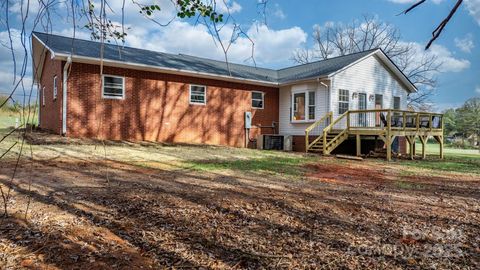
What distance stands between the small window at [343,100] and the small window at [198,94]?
6189 mm

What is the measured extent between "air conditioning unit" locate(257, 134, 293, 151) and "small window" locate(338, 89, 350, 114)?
2.71 meters

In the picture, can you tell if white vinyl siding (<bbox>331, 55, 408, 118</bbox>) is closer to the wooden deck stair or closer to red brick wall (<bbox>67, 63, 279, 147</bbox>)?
the wooden deck stair

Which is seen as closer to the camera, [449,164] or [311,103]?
[449,164]

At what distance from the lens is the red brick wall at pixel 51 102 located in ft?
43.3

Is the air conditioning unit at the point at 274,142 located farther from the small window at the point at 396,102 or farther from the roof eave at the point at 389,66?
the small window at the point at 396,102

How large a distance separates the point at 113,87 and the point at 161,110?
213 cm

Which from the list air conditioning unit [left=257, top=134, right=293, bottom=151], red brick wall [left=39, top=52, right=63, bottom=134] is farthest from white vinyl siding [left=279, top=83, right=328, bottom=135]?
red brick wall [left=39, top=52, right=63, bottom=134]

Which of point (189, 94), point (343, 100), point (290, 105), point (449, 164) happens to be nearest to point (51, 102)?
point (189, 94)

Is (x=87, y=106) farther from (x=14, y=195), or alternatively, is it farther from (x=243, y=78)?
(x=14, y=195)

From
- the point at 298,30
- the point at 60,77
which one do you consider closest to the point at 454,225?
the point at 298,30

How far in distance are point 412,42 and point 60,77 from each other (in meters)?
27.1

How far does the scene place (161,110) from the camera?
581 inches

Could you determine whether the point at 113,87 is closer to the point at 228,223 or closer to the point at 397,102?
the point at 228,223

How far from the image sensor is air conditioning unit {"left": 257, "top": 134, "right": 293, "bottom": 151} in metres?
16.9
